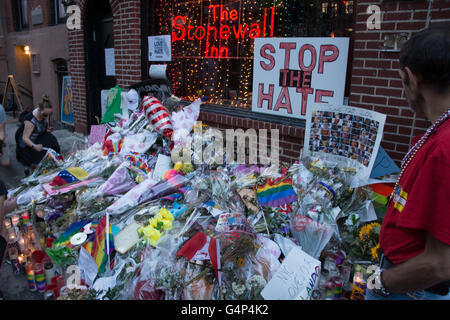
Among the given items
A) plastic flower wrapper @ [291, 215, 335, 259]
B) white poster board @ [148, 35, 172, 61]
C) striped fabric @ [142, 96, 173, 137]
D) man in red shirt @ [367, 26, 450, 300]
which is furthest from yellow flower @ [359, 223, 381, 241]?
white poster board @ [148, 35, 172, 61]

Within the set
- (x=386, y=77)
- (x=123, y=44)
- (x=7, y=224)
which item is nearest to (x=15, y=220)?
(x=7, y=224)

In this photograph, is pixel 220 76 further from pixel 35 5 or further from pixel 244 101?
pixel 35 5

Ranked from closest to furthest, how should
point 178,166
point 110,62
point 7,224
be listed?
1. point 7,224
2. point 178,166
3. point 110,62

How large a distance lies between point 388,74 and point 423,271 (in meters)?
2.46

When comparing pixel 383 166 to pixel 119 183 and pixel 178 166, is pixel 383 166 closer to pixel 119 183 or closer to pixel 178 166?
pixel 178 166

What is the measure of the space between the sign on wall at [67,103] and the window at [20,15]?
4261 mm

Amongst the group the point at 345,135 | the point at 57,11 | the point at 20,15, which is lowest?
the point at 345,135

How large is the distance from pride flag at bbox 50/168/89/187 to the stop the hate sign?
240 cm

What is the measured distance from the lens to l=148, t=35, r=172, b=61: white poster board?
5707 mm

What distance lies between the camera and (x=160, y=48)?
5812 millimetres

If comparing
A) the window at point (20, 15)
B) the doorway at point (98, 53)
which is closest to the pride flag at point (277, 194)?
the doorway at point (98, 53)

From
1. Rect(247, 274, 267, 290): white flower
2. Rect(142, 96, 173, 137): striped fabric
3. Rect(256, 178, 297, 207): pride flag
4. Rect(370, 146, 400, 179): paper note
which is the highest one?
Rect(142, 96, 173, 137): striped fabric

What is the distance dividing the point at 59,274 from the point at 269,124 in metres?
2.90

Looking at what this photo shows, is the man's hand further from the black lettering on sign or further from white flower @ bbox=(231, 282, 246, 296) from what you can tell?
white flower @ bbox=(231, 282, 246, 296)
